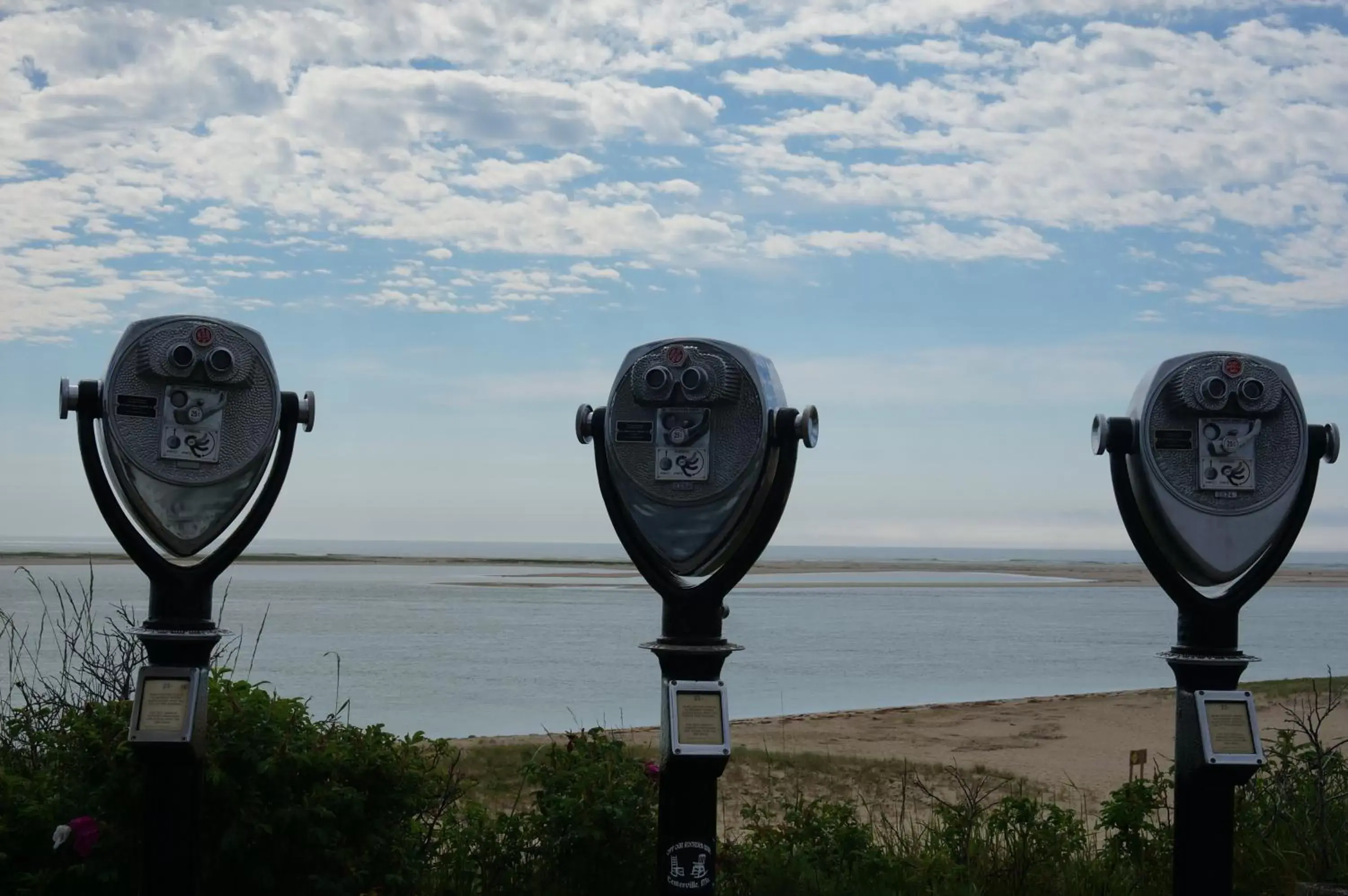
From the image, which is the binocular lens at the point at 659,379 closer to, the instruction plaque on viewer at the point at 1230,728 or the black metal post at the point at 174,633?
the black metal post at the point at 174,633

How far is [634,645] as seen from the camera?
23.2 m

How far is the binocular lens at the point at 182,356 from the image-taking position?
13.5ft

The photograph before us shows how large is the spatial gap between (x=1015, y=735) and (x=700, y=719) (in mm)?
9960

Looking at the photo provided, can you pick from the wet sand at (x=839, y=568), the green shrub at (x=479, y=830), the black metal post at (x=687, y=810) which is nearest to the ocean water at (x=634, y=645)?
the green shrub at (x=479, y=830)

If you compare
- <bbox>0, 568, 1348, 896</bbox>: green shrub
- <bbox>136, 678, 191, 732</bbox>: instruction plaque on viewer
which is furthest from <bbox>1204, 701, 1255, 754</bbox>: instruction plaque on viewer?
<bbox>136, 678, 191, 732</bbox>: instruction plaque on viewer

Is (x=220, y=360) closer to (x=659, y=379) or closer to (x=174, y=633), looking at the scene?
(x=174, y=633)

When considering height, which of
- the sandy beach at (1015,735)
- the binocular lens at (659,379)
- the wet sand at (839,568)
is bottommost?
the sandy beach at (1015,735)

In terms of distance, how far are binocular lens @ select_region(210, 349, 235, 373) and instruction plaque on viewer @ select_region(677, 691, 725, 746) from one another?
164cm

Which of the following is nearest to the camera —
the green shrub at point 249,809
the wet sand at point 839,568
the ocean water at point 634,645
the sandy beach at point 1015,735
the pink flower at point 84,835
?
the pink flower at point 84,835

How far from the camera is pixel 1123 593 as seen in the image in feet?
182

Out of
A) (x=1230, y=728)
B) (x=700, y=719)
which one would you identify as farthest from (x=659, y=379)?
(x=1230, y=728)

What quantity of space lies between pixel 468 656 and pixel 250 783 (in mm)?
16655

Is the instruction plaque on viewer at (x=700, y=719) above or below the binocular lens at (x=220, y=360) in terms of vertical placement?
below

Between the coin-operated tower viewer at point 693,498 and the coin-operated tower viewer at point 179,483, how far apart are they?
3.19ft
